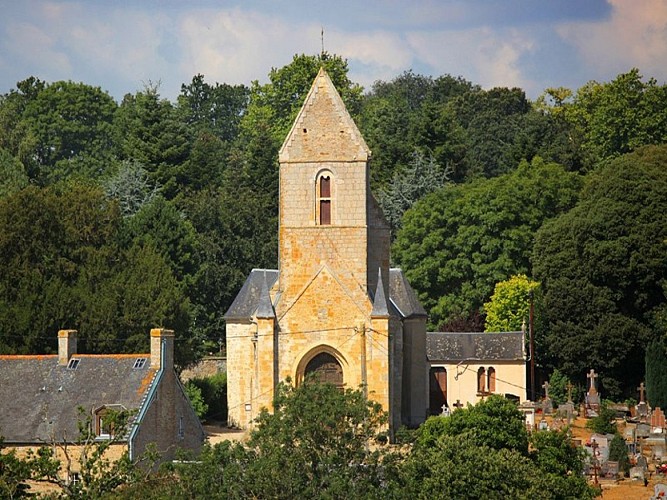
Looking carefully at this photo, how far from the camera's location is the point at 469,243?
72312 millimetres

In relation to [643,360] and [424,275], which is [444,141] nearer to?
[424,275]

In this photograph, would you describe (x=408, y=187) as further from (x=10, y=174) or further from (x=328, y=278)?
(x=328, y=278)

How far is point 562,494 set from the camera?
1560 inches

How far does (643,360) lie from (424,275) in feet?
39.6

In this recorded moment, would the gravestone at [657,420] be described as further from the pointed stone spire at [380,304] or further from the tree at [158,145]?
the tree at [158,145]

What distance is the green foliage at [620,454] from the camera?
48406 mm

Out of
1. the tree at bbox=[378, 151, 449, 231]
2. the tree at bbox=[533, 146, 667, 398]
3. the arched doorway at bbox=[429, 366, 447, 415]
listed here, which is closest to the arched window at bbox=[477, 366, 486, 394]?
the arched doorway at bbox=[429, 366, 447, 415]

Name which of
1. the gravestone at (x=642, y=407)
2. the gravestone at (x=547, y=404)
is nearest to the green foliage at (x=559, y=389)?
the gravestone at (x=547, y=404)

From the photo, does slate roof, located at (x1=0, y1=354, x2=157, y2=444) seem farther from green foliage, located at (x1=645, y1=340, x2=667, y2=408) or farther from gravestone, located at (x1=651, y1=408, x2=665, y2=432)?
green foliage, located at (x1=645, y1=340, x2=667, y2=408)

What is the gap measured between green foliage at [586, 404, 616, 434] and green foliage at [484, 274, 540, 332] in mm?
12935

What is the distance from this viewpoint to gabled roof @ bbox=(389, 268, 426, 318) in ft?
194

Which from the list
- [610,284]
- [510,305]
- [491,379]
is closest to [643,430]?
[610,284]

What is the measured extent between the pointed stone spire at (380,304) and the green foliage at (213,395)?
1050cm

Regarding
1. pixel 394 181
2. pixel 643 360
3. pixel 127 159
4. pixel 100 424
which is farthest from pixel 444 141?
pixel 100 424
